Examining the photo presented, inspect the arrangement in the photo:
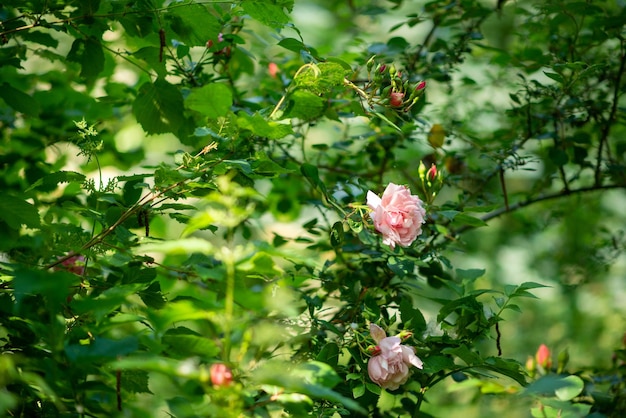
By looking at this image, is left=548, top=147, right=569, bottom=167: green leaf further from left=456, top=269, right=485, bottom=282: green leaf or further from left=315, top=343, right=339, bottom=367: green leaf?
left=315, top=343, right=339, bottom=367: green leaf

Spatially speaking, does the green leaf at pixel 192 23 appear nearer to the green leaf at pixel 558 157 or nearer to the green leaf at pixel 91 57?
the green leaf at pixel 91 57

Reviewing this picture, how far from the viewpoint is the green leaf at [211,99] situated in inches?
36.2

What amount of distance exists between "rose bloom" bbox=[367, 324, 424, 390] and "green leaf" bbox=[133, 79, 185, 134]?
23.0 inches

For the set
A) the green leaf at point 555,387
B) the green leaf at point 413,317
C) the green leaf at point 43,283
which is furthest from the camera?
the green leaf at point 413,317

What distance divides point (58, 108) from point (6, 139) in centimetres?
15

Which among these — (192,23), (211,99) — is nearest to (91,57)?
(192,23)

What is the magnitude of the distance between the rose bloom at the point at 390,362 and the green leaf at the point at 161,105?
0.58 m

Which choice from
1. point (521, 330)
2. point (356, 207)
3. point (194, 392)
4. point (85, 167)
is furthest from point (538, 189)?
point (521, 330)

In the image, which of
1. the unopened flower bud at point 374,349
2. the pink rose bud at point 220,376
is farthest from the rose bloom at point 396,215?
the pink rose bud at point 220,376

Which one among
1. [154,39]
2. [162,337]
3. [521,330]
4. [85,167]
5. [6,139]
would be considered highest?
[154,39]

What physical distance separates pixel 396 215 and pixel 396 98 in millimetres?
204

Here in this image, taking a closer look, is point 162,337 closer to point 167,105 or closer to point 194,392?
point 194,392

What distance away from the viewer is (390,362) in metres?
1.01

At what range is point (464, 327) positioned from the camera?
116 centimetres
